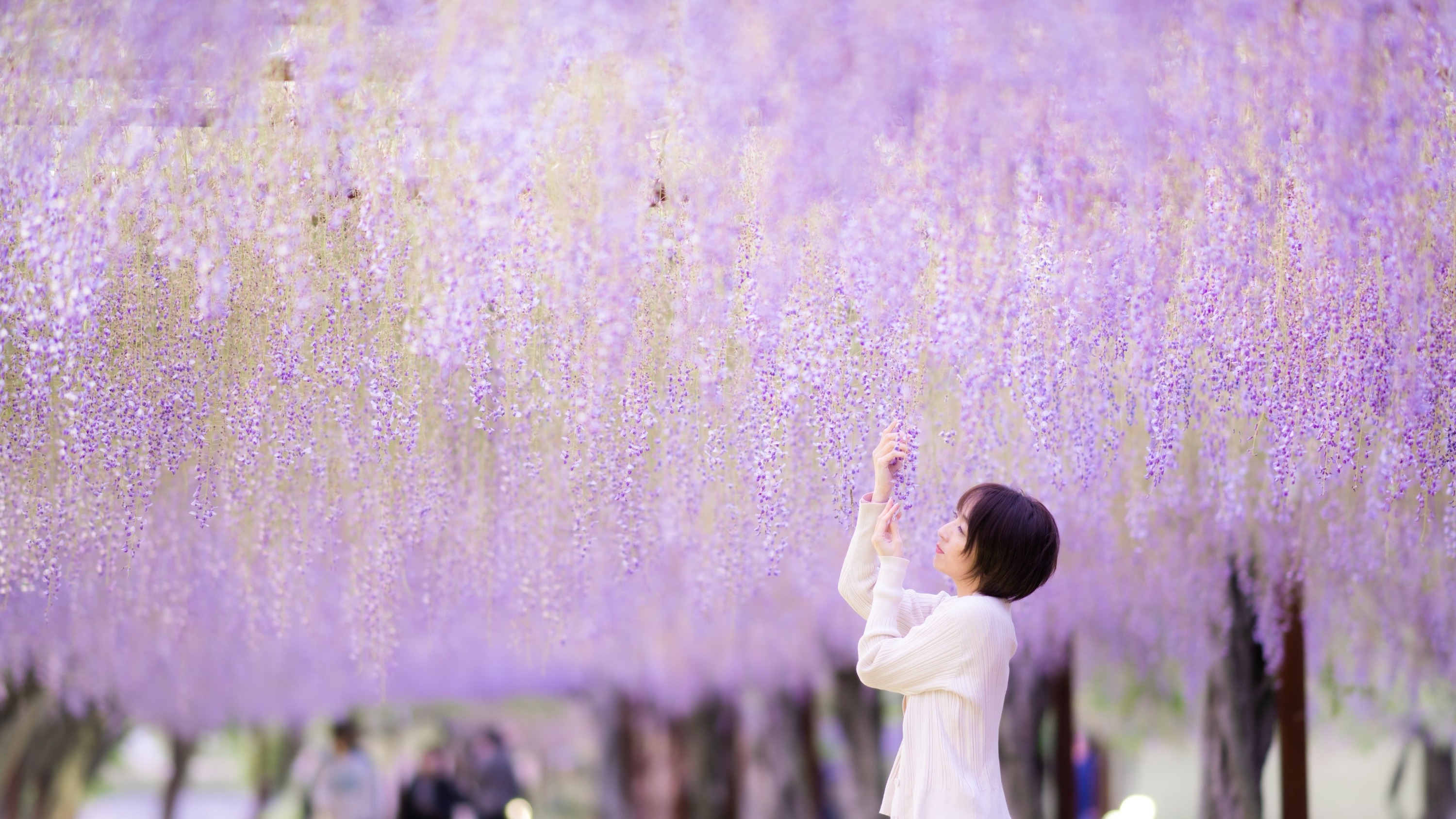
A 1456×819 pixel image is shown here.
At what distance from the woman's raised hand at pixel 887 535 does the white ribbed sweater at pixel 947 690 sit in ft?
0.16

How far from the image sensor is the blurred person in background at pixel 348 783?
625cm

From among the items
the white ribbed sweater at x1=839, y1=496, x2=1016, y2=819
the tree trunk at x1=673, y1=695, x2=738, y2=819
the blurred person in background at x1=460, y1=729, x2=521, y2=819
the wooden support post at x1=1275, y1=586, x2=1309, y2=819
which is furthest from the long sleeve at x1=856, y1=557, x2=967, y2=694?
the tree trunk at x1=673, y1=695, x2=738, y2=819

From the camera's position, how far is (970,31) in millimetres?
2959

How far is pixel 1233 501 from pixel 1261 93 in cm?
116

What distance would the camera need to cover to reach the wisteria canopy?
2971mm

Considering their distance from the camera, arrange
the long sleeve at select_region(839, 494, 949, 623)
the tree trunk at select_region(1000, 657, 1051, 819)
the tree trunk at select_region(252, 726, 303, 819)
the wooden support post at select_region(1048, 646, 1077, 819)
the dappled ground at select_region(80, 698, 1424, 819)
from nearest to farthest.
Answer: the long sleeve at select_region(839, 494, 949, 623) < the dappled ground at select_region(80, 698, 1424, 819) < the tree trunk at select_region(1000, 657, 1051, 819) < the wooden support post at select_region(1048, 646, 1077, 819) < the tree trunk at select_region(252, 726, 303, 819)

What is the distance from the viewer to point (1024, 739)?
564cm

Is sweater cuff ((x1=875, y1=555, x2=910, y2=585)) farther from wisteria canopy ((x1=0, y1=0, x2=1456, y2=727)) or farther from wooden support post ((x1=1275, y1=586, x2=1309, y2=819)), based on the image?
wooden support post ((x1=1275, y1=586, x2=1309, y2=819))

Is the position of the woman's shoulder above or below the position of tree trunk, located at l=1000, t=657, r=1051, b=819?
above

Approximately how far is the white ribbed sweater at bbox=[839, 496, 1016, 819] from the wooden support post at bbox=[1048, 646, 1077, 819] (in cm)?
404

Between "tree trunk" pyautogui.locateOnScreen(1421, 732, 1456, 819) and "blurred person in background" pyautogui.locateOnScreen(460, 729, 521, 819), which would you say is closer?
"tree trunk" pyautogui.locateOnScreen(1421, 732, 1456, 819)

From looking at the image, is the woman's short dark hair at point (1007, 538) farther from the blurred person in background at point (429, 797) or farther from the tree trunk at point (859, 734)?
the tree trunk at point (859, 734)

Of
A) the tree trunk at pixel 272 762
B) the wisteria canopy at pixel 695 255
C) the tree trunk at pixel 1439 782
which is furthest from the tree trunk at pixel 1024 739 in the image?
the tree trunk at pixel 272 762

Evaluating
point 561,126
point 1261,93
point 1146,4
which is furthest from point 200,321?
point 1261,93
